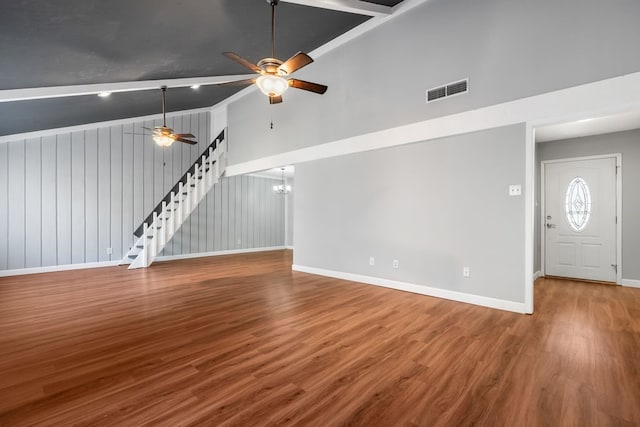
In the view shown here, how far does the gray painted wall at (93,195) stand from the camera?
634 centimetres

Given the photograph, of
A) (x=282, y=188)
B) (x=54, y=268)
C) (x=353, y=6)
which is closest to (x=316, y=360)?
(x=353, y=6)

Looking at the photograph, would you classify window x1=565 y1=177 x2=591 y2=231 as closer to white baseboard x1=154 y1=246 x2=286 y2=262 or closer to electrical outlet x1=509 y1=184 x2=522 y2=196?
electrical outlet x1=509 y1=184 x2=522 y2=196

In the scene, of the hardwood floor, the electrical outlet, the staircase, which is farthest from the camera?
the staircase

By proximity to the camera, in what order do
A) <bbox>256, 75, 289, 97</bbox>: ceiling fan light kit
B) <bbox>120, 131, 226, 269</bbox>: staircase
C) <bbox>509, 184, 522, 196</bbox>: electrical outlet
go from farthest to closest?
<bbox>120, 131, 226, 269</bbox>: staircase → <bbox>509, 184, 522, 196</bbox>: electrical outlet → <bbox>256, 75, 289, 97</bbox>: ceiling fan light kit

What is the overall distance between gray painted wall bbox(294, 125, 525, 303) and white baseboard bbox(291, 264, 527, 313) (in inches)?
2.8

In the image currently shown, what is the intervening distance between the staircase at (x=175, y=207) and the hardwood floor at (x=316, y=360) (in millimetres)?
2729

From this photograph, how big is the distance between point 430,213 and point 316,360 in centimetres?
291

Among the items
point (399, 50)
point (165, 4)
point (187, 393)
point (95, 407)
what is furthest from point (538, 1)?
point (95, 407)

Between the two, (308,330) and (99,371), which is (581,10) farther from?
(99,371)

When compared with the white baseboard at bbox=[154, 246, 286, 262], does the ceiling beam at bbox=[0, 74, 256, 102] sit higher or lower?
higher

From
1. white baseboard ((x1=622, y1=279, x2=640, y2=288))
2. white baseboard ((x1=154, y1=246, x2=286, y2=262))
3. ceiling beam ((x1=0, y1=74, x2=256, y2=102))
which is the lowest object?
white baseboard ((x1=154, y1=246, x2=286, y2=262))

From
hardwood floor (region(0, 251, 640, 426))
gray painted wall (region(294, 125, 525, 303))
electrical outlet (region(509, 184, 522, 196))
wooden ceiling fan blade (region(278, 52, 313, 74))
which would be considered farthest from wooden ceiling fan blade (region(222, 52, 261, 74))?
electrical outlet (region(509, 184, 522, 196))

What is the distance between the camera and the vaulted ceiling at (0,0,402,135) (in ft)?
10.3

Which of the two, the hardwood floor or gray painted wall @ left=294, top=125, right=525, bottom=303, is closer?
the hardwood floor
